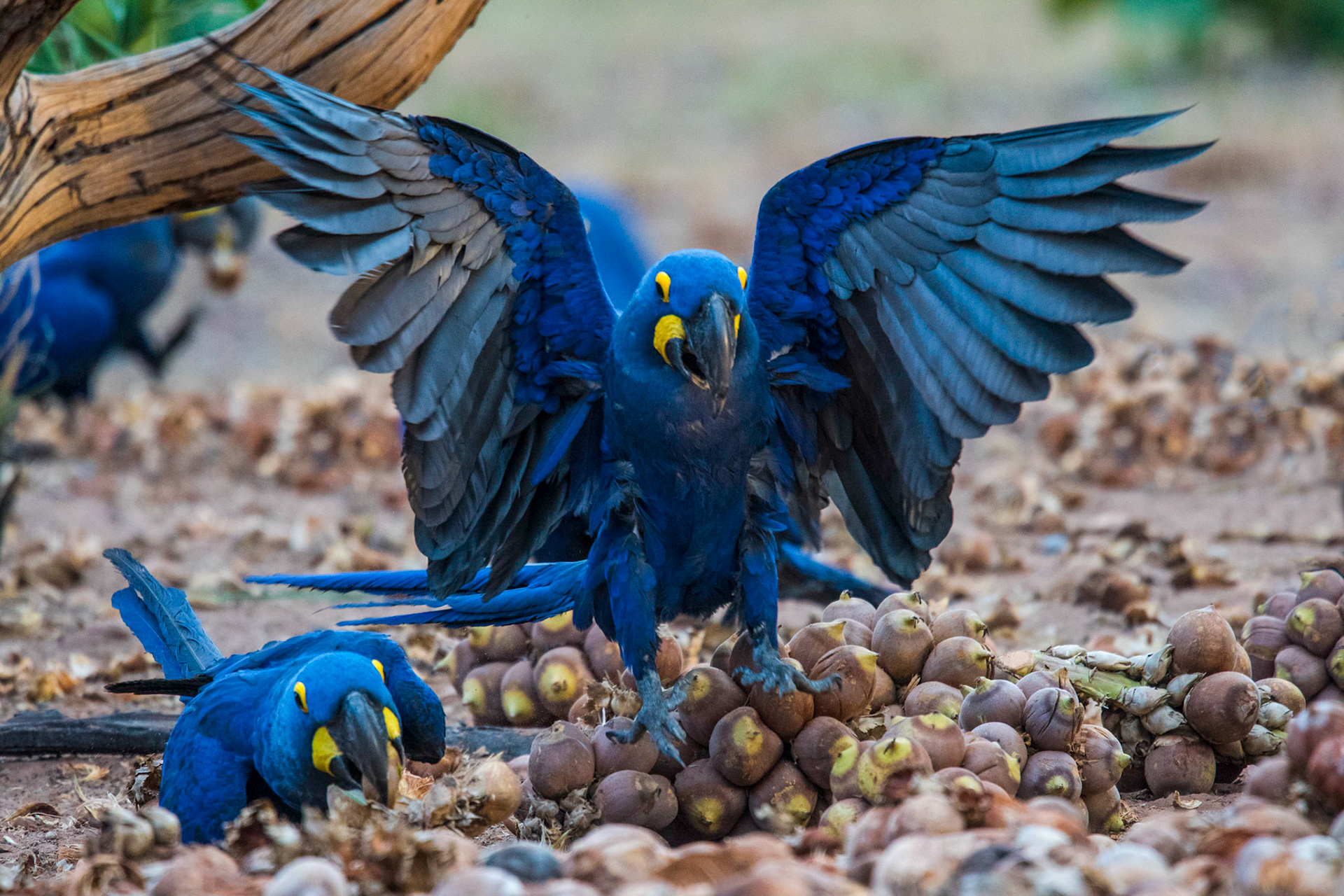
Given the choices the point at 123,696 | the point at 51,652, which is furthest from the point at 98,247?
the point at 123,696

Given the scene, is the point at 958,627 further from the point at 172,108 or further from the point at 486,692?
the point at 172,108

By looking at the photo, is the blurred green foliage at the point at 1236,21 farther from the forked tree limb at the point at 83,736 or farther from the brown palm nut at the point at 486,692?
the forked tree limb at the point at 83,736

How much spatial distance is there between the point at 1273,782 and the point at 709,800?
34.8 inches

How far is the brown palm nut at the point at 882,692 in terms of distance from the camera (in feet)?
7.25

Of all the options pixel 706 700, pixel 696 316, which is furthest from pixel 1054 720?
pixel 696 316

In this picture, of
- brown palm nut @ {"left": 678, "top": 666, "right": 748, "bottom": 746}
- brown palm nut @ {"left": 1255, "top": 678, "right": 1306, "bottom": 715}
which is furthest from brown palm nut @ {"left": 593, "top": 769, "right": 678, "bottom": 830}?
brown palm nut @ {"left": 1255, "top": 678, "right": 1306, "bottom": 715}

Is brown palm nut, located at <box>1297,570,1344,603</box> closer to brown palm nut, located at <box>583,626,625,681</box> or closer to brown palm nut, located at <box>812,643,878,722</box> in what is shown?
brown palm nut, located at <box>812,643,878,722</box>

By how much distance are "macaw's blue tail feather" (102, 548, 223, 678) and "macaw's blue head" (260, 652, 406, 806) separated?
0.59 metres

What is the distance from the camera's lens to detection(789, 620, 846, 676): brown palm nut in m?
2.23

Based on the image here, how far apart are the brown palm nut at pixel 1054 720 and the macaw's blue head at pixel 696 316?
766 millimetres

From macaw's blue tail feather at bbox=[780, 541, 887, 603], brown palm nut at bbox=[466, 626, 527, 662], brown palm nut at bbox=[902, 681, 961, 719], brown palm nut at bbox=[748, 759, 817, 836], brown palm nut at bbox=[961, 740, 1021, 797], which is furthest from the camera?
macaw's blue tail feather at bbox=[780, 541, 887, 603]

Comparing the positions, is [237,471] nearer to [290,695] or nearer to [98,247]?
[98,247]

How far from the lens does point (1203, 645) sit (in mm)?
2141

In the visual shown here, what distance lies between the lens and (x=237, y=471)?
18.2 feet
